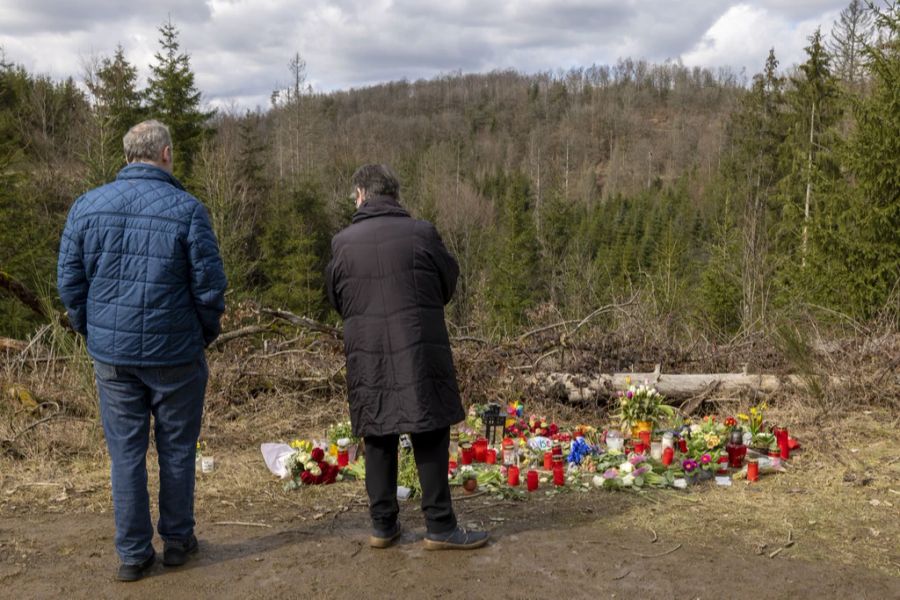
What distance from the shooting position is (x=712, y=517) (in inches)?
170

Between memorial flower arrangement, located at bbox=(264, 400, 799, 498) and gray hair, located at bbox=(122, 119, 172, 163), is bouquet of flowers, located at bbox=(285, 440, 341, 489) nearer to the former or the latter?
memorial flower arrangement, located at bbox=(264, 400, 799, 498)

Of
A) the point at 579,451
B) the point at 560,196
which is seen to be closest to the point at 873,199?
the point at 579,451

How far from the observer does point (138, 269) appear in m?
3.31

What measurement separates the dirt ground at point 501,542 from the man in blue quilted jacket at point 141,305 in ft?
1.57

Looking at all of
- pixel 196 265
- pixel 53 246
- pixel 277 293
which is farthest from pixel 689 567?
pixel 277 293

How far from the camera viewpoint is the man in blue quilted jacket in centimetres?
Result: 331

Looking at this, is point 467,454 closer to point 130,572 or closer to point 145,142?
point 130,572

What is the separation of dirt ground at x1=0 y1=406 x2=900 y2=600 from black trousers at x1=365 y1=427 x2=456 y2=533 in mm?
176

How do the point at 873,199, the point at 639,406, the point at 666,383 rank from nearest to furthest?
the point at 639,406 → the point at 666,383 → the point at 873,199

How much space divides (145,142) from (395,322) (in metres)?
1.33

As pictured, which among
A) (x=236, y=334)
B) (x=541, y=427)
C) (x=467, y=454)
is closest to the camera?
(x=467, y=454)

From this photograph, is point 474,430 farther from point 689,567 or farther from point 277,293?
point 277,293

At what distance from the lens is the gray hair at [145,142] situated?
3.43 meters

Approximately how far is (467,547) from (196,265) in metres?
1.81
